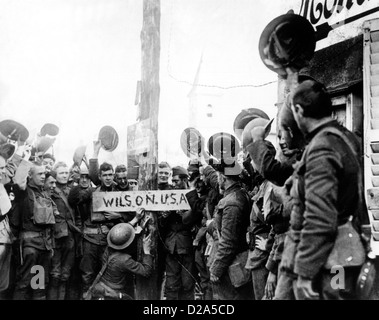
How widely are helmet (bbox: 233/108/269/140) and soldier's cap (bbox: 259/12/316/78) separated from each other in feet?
1.61

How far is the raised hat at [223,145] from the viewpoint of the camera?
450cm

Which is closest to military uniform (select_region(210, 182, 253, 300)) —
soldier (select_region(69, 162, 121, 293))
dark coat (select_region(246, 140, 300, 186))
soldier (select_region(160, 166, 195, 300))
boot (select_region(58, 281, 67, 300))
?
dark coat (select_region(246, 140, 300, 186))

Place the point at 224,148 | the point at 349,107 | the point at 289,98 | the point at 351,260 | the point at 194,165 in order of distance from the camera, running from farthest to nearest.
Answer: the point at 194,165, the point at 224,148, the point at 349,107, the point at 289,98, the point at 351,260

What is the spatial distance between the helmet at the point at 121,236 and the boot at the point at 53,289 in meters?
0.67

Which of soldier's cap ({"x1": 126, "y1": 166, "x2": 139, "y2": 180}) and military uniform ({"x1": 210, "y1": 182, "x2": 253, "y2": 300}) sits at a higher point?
soldier's cap ({"x1": 126, "y1": 166, "x2": 139, "y2": 180})

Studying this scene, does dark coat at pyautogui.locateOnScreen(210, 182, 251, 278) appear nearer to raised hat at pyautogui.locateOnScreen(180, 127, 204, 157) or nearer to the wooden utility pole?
raised hat at pyautogui.locateOnScreen(180, 127, 204, 157)

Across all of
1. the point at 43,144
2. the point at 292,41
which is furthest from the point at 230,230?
the point at 43,144

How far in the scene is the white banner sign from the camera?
4.94 m

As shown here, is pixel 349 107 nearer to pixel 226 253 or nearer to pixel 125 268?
pixel 226 253

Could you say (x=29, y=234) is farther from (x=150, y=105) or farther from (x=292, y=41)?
(x=292, y=41)

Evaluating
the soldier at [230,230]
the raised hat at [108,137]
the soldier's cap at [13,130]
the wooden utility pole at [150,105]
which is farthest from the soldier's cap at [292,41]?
the soldier's cap at [13,130]
